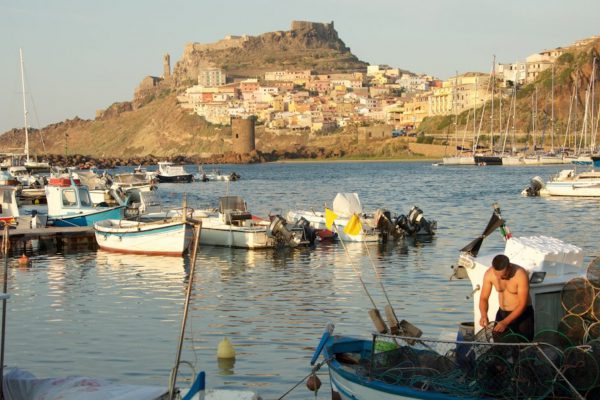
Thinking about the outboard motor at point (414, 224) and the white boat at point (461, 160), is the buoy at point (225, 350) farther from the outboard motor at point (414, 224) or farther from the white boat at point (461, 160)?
the white boat at point (461, 160)

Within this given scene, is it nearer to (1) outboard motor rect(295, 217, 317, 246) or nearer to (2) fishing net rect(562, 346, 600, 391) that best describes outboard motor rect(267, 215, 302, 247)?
(1) outboard motor rect(295, 217, 317, 246)

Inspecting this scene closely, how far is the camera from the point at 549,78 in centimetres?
16850

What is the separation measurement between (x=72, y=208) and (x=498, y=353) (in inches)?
999

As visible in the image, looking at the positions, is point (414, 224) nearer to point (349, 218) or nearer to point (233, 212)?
point (349, 218)

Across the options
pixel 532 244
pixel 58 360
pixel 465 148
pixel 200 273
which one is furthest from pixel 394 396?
pixel 465 148

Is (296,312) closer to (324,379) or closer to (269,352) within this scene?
(269,352)

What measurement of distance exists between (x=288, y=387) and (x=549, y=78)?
163 metres

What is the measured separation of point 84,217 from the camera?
32844 millimetres

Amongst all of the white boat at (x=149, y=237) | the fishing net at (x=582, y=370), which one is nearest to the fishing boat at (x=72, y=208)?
the white boat at (x=149, y=237)

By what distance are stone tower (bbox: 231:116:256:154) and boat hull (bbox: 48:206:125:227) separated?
160m

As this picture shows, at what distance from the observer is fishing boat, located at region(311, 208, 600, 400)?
952cm

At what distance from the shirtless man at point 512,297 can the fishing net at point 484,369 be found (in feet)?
0.51

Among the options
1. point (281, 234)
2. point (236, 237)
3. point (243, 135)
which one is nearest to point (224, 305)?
point (281, 234)

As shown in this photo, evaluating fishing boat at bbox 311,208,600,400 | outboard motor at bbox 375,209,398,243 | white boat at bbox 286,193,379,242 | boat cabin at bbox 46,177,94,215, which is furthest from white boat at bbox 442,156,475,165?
fishing boat at bbox 311,208,600,400
